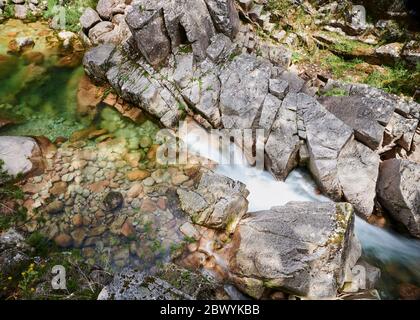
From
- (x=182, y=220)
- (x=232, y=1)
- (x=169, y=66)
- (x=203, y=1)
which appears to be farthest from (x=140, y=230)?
(x=232, y=1)

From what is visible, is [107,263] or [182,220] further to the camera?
[182,220]

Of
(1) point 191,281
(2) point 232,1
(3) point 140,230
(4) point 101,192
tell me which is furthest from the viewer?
(2) point 232,1

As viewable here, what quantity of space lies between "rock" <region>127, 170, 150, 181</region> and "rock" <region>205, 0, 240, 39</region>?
15.9ft

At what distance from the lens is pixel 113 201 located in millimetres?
7562

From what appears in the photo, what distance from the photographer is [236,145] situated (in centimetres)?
879

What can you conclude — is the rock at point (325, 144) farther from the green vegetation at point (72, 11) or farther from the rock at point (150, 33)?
the green vegetation at point (72, 11)

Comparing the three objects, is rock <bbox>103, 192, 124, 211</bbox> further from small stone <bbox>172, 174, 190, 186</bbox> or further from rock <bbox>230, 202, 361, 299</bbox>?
rock <bbox>230, 202, 361, 299</bbox>

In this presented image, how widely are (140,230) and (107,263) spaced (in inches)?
37.7

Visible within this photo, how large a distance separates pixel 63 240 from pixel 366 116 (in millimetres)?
7599

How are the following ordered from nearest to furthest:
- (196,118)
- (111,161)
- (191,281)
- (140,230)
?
(191,281) < (140,230) < (111,161) < (196,118)

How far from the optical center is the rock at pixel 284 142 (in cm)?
802

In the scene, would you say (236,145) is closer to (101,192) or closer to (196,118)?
(196,118)

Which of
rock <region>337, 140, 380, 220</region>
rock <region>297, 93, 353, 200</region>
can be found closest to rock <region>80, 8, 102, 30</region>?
rock <region>297, 93, 353, 200</region>

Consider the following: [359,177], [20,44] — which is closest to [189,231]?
[359,177]
